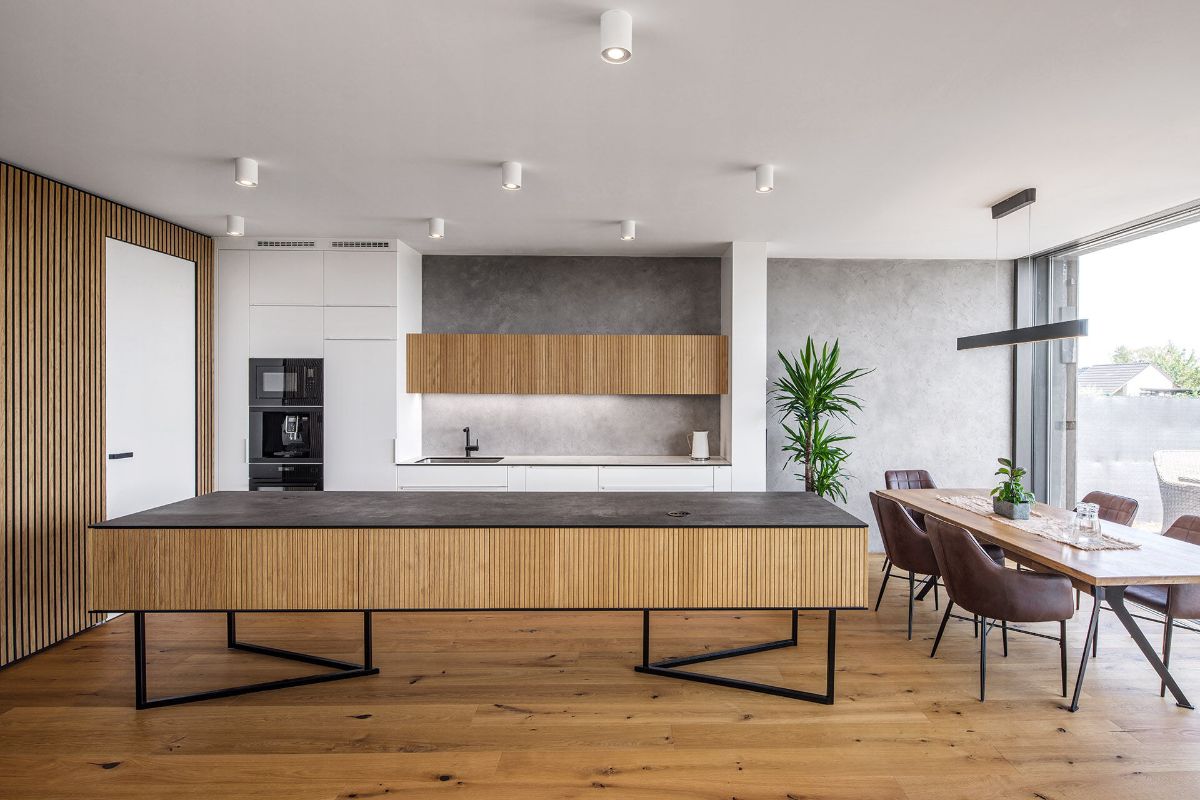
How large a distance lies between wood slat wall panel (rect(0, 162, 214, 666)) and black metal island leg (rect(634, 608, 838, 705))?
3495mm

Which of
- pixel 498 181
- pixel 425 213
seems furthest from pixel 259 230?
pixel 498 181

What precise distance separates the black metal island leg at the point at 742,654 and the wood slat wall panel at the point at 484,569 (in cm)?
22

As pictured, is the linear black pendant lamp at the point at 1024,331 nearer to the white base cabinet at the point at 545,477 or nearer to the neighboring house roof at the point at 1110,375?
the neighboring house roof at the point at 1110,375

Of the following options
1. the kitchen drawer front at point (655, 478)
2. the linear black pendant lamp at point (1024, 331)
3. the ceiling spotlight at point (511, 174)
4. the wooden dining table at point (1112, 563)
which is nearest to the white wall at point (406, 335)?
the kitchen drawer front at point (655, 478)

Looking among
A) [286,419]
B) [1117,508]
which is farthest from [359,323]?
[1117,508]

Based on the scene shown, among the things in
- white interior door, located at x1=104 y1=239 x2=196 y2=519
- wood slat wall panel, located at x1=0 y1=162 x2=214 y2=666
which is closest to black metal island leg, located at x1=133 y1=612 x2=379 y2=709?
wood slat wall panel, located at x1=0 y1=162 x2=214 y2=666

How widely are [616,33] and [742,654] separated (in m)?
3.18

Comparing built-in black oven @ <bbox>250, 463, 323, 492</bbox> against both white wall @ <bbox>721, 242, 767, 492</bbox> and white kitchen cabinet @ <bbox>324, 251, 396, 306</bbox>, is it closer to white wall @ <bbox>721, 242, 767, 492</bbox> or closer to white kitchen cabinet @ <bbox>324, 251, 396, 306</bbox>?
white kitchen cabinet @ <bbox>324, 251, 396, 306</bbox>

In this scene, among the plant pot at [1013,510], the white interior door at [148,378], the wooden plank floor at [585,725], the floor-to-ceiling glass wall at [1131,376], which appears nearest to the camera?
the wooden plank floor at [585,725]

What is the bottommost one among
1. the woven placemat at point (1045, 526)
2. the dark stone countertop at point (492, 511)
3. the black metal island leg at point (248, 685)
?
the black metal island leg at point (248, 685)

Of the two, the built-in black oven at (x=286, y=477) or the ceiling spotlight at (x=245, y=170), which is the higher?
the ceiling spotlight at (x=245, y=170)

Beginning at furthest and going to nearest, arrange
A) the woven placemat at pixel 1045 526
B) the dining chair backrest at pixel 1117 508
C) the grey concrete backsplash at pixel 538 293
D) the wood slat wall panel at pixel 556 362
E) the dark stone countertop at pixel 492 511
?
1. the grey concrete backsplash at pixel 538 293
2. the wood slat wall panel at pixel 556 362
3. the dining chair backrest at pixel 1117 508
4. the woven placemat at pixel 1045 526
5. the dark stone countertop at pixel 492 511

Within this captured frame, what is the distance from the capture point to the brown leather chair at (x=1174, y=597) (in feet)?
10.2

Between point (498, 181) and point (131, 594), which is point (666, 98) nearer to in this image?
point (498, 181)
